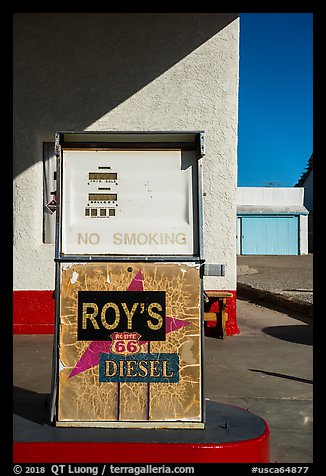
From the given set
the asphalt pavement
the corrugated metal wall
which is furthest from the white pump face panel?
the corrugated metal wall

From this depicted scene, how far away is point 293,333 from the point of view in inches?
348

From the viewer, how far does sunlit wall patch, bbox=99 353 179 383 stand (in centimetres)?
357

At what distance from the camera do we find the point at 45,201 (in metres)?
8.47

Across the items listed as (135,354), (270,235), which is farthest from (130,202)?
(270,235)

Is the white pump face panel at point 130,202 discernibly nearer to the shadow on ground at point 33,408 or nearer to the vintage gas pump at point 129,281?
the vintage gas pump at point 129,281

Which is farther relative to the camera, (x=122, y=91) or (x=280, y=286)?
(x=280, y=286)

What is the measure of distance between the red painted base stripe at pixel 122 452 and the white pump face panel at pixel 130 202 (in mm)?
1200

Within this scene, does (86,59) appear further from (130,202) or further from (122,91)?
(130,202)

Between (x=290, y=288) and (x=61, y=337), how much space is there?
13.6 m

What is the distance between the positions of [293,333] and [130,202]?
19.1ft

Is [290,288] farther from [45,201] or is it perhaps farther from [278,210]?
[278,210]

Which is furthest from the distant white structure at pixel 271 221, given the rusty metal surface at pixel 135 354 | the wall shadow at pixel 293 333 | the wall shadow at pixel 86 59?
the rusty metal surface at pixel 135 354

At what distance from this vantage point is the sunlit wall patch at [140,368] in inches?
140
